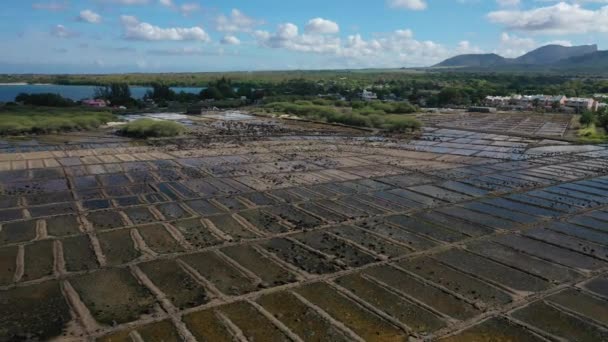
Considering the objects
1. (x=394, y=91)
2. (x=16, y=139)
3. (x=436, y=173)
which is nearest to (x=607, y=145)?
(x=436, y=173)

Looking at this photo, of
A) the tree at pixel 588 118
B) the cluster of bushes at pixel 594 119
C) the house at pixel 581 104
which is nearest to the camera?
the cluster of bushes at pixel 594 119

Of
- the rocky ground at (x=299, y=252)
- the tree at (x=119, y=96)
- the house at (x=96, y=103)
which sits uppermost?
the tree at (x=119, y=96)

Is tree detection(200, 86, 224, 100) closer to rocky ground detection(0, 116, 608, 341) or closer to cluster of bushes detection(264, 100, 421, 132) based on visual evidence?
cluster of bushes detection(264, 100, 421, 132)

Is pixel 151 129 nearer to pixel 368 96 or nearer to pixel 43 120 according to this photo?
pixel 43 120

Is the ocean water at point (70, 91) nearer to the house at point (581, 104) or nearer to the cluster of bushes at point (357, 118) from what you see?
the cluster of bushes at point (357, 118)

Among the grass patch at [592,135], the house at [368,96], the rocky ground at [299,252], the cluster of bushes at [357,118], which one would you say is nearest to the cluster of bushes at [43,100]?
the cluster of bushes at [357,118]

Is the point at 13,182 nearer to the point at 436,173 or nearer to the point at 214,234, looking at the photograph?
the point at 214,234
